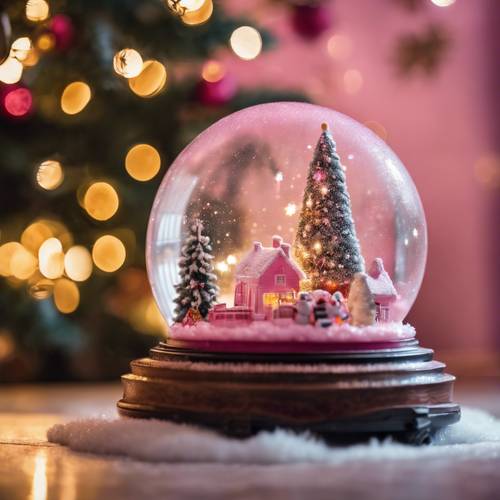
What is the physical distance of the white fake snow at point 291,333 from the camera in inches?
147

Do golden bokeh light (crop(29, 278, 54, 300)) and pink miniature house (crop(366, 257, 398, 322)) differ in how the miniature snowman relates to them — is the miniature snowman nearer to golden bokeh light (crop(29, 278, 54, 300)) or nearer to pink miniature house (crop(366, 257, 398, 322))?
pink miniature house (crop(366, 257, 398, 322))

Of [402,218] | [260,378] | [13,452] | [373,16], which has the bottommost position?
[13,452]

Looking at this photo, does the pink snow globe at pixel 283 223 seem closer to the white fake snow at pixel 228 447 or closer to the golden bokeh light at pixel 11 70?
the white fake snow at pixel 228 447

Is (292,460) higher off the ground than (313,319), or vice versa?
Answer: (313,319)

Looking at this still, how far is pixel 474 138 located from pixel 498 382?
227 centimetres

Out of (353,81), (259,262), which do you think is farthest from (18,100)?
(353,81)

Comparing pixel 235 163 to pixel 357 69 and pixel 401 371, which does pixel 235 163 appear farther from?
pixel 357 69

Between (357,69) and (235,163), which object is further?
(357,69)

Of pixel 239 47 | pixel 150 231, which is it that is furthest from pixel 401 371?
pixel 239 47

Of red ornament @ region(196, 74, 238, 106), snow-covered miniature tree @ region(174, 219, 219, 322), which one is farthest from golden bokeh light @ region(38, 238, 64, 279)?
snow-covered miniature tree @ region(174, 219, 219, 322)

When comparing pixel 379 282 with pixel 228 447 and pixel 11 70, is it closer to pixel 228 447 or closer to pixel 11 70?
pixel 228 447

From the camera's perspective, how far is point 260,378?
363cm

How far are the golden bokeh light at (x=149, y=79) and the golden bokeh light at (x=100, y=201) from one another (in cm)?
57

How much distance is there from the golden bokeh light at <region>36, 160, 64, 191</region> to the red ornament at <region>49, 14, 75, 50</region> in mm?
804
